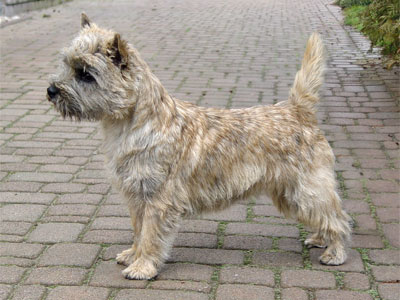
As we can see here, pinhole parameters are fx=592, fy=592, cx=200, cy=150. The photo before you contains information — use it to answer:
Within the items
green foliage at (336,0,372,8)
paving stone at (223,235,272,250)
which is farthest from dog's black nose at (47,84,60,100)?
green foliage at (336,0,372,8)

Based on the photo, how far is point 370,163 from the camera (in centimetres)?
600

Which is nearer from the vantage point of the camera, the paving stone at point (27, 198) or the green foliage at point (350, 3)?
the paving stone at point (27, 198)

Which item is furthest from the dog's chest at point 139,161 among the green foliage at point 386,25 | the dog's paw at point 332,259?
the green foliage at point 386,25

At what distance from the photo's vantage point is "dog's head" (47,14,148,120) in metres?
3.47

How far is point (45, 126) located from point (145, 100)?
3.76m

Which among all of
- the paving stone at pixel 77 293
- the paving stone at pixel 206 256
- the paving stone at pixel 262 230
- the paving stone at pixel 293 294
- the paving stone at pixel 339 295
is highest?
the paving stone at pixel 77 293

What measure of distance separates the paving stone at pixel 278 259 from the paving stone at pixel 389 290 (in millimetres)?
571

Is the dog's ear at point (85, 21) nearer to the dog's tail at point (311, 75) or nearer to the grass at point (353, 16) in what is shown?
the dog's tail at point (311, 75)

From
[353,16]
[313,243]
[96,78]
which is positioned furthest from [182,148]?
[353,16]

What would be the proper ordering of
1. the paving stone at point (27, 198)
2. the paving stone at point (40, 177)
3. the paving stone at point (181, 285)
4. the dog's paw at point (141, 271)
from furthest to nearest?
the paving stone at point (40, 177), the paving stone at point (27, 198), the dog's paw at point (141, 271), the paving stone at point (181, 285)

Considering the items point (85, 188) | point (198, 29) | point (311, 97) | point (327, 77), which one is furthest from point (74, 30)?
point (311, 97)

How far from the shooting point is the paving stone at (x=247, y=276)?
386 cm

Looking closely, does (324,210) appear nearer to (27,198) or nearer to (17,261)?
(17,261)

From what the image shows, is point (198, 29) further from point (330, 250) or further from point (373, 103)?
point (330, 250)
